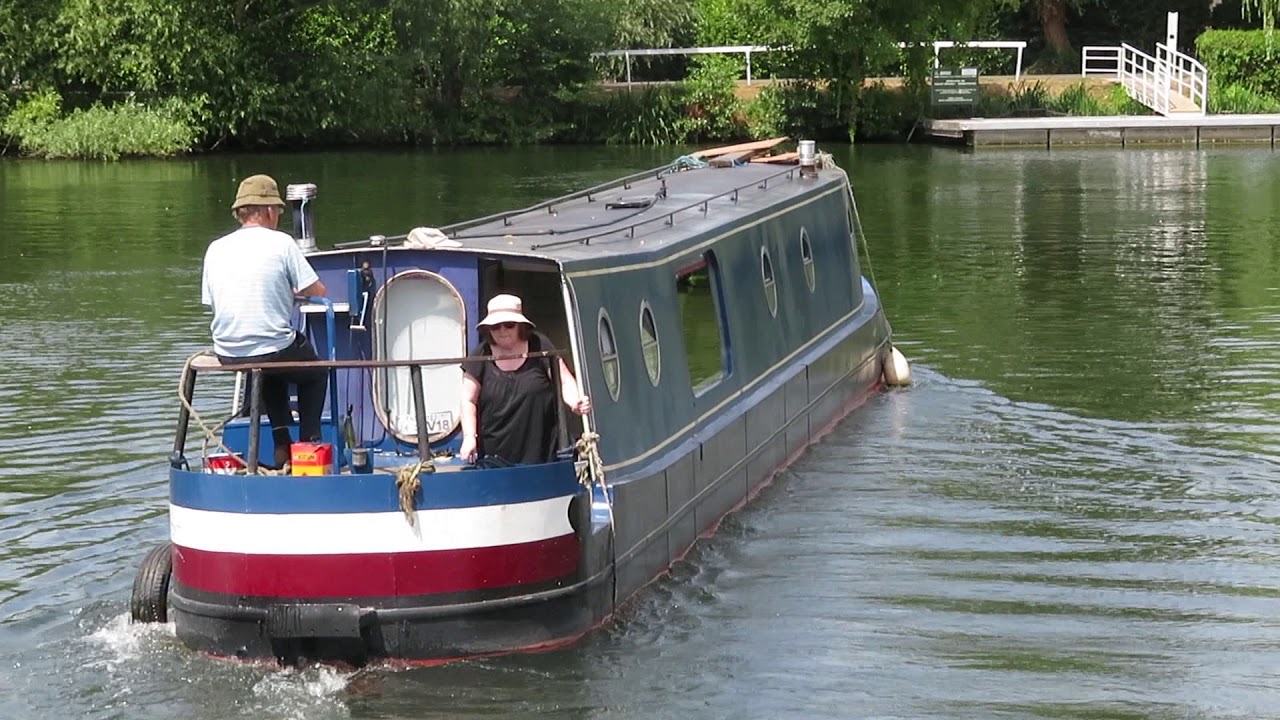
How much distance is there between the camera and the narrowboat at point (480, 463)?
8867 mm

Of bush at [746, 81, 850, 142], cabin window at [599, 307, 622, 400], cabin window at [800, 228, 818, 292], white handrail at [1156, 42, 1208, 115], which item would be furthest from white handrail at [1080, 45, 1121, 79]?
cabin window at [599, 307, 622, 400]

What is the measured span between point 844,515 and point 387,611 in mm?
Result: 4518

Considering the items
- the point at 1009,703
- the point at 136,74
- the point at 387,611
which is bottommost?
the point at 1009,703

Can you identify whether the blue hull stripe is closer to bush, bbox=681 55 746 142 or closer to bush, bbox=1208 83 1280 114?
bush, bbox=681 55 746 142

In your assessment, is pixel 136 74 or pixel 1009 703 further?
pixel 136 74

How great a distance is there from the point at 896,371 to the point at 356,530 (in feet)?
29.5

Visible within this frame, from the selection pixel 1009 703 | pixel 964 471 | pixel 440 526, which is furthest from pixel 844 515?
pixel 440 526

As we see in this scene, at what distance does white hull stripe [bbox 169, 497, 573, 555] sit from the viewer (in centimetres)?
878

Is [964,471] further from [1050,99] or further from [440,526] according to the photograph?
[1050,99]

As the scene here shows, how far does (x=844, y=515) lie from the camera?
12.7 m

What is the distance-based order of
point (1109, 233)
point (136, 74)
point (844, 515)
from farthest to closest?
point (136, 74) < point (1109, 233) < point (844, 515)

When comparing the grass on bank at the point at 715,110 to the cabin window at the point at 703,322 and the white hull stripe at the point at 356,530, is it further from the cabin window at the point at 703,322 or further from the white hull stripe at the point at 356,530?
the white hull stripe at the point at 356,530

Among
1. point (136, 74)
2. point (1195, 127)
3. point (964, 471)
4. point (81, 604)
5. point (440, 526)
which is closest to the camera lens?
point (440, 526)

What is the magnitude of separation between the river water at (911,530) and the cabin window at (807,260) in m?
1.25
